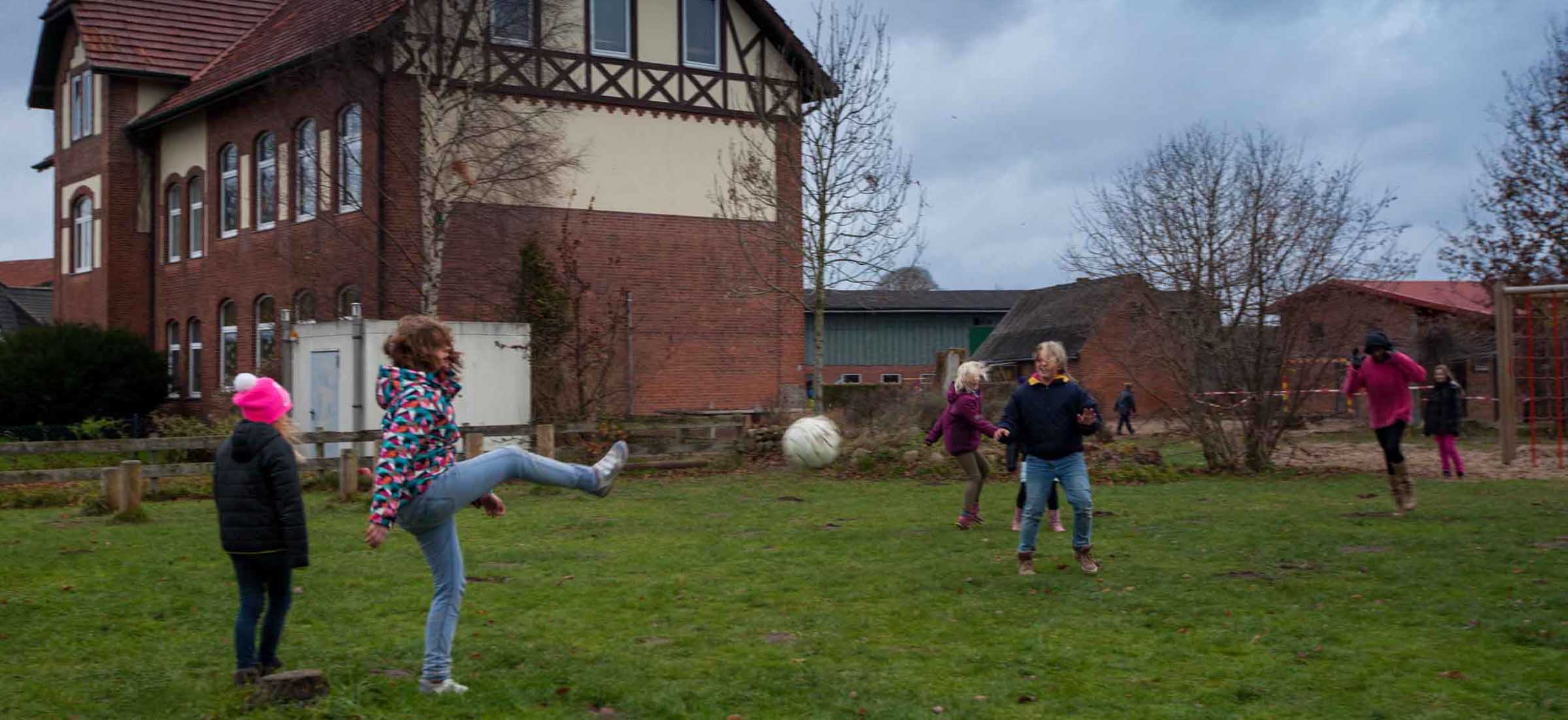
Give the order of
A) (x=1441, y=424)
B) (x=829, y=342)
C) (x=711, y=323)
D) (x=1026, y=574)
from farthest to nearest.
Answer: (x=829, y=342) < (x=711, y=323) < (x=1441, y=424) < (x=1026, y=574)

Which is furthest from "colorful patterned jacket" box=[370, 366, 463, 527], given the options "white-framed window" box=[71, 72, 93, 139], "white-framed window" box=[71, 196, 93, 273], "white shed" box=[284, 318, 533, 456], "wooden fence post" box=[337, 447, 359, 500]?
"white-framed window" box=[71, 196, 93, 273]

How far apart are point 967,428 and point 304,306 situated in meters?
21.6

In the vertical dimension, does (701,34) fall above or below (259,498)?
above

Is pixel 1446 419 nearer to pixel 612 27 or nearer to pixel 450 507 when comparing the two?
pixel 450 507

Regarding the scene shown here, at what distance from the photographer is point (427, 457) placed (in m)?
6.11

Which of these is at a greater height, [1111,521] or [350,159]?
[350,159]

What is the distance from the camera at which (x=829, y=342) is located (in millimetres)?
68438

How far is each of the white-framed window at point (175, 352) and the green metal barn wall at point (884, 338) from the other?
3598cm

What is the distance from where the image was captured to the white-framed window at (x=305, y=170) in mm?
29953

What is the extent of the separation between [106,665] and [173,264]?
32.0 meters

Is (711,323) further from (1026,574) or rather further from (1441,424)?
(1026,574)

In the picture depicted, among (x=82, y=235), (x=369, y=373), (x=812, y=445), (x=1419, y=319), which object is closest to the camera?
(x=369, y=373)

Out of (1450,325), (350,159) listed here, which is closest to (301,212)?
(350,159)

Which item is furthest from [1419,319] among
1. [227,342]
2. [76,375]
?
[76,375]
